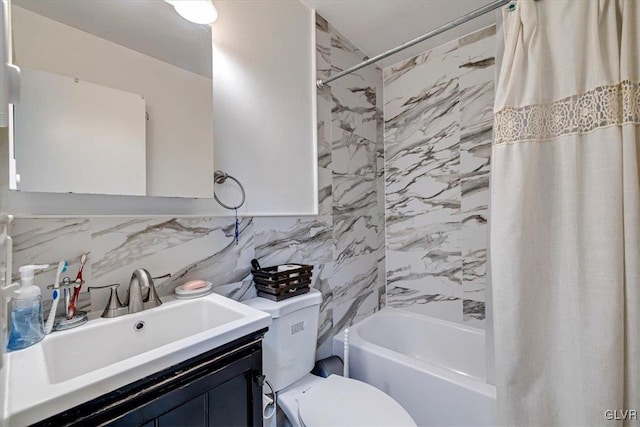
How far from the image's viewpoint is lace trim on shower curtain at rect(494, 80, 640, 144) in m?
0.90

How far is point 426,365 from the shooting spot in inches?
57.4

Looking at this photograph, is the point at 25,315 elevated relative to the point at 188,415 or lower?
elevated

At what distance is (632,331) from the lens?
34.7 inches

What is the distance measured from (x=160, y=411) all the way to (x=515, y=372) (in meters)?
1.21

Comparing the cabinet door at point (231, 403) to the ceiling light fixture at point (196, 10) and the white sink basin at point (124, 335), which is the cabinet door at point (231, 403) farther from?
the ceiling light fixture at point (196, 10)

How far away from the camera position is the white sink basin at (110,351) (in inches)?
20.2

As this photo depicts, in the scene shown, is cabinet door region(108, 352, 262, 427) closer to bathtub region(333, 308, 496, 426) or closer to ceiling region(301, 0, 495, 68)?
Answer: bathtub region(333, 308, 496, 426)

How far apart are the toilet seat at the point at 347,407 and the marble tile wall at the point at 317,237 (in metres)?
0.47

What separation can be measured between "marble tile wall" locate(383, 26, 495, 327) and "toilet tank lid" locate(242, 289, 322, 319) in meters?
1.22

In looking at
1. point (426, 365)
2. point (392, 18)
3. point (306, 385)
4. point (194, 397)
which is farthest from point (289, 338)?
point (392, 18)

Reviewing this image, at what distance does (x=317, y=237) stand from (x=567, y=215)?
120cm

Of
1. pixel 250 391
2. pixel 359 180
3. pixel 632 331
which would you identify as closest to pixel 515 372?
pixel 632 331

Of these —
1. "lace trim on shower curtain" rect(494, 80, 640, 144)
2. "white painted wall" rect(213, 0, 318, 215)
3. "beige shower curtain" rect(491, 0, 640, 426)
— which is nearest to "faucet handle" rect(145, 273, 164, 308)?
"white painted wall" rect(213, 0, 318, 215)

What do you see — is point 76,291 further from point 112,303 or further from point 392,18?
point 392,18
